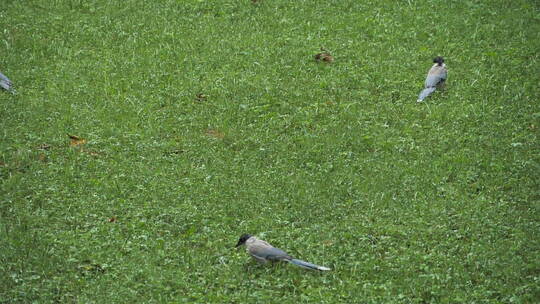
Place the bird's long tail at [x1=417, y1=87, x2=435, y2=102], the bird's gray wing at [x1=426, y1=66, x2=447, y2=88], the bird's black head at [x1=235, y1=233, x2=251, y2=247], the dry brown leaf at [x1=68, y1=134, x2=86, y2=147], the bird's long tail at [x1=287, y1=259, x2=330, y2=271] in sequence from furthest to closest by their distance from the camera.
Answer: the bird's gray wing at [x1=426, y1=66, x2=447, y2=88] < the bird's long tail at [x1=417, y1=87, x2=435, y2=102] < the dry brown leaf at [x1=68, y1=134, x2=86, y2=147] < the bird's black head at [x1=235, y1=233, x2=251, y2=247] < the bird's long tail at [x1=287, y1=259, x2=330, y2=271]

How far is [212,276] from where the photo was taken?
7414 millimetres

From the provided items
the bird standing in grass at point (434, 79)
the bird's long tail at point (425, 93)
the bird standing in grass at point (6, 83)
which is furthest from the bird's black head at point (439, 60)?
the bird standing in grass at point (6, 83)

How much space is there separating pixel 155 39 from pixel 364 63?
3669 mm

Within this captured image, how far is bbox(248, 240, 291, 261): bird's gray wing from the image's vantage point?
24.4 ft

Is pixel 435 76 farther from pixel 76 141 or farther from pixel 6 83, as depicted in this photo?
pixel 6 83

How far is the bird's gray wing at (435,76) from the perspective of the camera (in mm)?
11398

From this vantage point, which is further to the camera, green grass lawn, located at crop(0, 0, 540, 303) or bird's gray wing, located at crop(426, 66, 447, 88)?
bird's gray wing, located at crop(426, 66, 447, 88)

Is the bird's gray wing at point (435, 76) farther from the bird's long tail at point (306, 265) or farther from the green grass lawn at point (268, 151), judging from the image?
the bird's long tail at point (306, 265)

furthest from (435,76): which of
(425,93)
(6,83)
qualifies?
(6,83)

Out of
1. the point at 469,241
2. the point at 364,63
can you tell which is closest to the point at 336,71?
the point at 364,63

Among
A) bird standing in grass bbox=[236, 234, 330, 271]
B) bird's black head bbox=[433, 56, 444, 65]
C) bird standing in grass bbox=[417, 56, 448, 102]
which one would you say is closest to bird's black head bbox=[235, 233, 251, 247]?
bird standing in grass bbox=[236, 234, 330, 271]

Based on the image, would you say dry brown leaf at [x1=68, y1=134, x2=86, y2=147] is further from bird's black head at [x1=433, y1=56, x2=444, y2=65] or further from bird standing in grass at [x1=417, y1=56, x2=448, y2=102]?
bird's black head at [x1=433, y1=56, x2=444, y2=65]

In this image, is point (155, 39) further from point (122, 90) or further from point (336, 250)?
point (336, 250)

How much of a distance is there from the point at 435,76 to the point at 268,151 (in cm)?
308
